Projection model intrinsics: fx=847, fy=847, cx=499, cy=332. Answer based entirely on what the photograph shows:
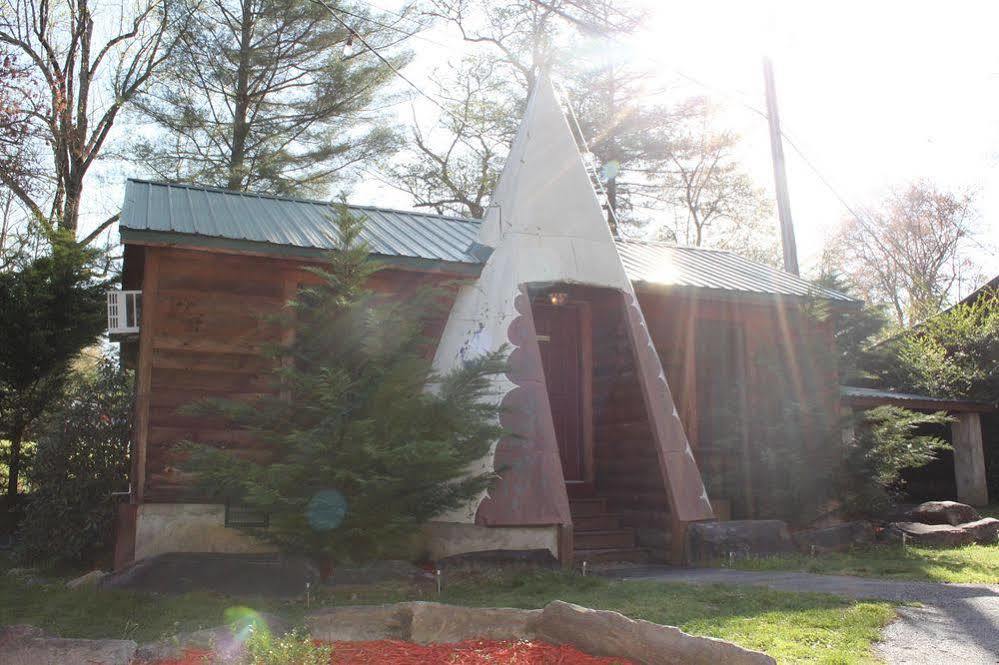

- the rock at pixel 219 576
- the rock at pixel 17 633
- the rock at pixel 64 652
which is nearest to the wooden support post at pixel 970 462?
the rock at pixel 219 576

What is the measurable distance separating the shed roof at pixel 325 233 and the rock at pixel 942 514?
288 centimetres

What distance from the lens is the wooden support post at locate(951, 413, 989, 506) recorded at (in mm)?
15523

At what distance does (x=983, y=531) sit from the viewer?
10398 millimetres

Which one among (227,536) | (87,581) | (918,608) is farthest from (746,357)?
(87,581)

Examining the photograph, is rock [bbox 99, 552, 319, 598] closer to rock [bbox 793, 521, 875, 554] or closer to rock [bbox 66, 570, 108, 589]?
rock [bbox 66, 570, 108, 589]

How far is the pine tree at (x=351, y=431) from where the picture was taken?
6.12 metres

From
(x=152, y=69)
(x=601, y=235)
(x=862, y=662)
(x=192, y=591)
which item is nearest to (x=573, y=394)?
(x=601, y=235)

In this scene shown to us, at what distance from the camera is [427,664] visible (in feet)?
13.5

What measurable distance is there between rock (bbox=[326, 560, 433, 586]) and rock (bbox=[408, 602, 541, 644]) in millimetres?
1788

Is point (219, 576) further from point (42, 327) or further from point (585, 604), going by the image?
point (42, 327)

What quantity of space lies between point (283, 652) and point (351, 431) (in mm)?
2513

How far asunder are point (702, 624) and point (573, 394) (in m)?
Answer: 5.23

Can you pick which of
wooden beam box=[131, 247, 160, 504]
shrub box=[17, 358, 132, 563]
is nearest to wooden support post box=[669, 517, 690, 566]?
wooden beam box=[131, 247, 160, 504]

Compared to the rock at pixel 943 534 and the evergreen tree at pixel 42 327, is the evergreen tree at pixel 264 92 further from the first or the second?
the rock at pixel 943 534
